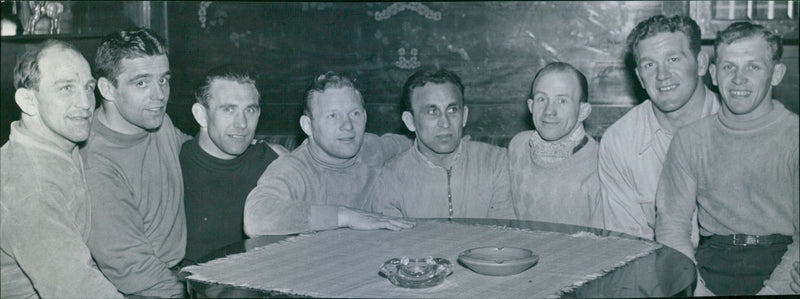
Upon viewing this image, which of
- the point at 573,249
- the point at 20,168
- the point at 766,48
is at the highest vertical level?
the point at 766,48

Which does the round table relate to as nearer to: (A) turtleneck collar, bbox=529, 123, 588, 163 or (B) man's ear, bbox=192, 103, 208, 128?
(A) turtleneck collar, bbox=529, 123, 588, 163

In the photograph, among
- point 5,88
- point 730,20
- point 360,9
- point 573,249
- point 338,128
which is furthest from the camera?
point 5,88

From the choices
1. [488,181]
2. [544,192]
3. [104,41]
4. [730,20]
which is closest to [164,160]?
[104,41]

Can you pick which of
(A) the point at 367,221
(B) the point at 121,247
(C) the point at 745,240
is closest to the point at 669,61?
(C) the point at 745,240

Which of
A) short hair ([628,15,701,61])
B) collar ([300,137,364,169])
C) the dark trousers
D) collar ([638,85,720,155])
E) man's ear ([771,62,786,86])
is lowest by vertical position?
the dark trousers

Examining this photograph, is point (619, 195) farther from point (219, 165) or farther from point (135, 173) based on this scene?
point (135, 173)

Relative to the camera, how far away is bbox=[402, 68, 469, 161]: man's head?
263cm

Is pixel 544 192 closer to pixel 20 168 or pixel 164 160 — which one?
pixel 164 160

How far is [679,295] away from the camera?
1.53m

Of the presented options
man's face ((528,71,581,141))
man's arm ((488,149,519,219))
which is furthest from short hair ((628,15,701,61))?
man's arm ((488,149,519,219))

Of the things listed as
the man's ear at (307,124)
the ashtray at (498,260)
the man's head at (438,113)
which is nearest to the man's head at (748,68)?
the man's head at (438,113)

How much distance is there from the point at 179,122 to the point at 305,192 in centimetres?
166

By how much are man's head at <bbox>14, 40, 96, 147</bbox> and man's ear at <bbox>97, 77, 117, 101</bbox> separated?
278 millimetres

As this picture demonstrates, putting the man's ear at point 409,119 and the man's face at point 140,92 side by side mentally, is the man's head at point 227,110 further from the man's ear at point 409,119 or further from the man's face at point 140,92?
the man's ear at point 409,119
